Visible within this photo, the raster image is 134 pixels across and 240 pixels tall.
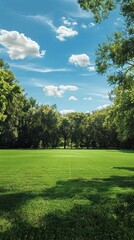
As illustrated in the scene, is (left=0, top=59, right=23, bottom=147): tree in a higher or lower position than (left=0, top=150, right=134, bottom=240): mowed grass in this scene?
higher

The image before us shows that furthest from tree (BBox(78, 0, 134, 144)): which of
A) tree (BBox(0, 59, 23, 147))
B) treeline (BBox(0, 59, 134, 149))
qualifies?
treeline (BBox(0, 59, 134, 149))

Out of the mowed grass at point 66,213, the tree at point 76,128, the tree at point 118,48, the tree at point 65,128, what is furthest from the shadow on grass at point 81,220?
the tree at point 76,128

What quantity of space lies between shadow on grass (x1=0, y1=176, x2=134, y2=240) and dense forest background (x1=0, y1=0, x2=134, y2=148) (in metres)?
6.63

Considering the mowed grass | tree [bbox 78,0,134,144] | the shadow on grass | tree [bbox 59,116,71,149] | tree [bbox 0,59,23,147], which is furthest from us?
tree [bbox 59,116,71,149]

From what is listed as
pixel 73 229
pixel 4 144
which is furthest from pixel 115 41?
pixel 4 144

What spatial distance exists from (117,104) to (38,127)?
68070 mm

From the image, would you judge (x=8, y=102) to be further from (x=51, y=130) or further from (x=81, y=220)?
(x=51, y=130)

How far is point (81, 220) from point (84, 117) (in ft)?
381

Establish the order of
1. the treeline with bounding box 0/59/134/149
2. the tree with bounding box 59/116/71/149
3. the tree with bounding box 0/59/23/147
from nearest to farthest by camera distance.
A: 1. the tree with bounding box 0/59/23/147
2. the treeline with bounding box 0/59/134/149
3. the tree with bounding box 59/116/71/149

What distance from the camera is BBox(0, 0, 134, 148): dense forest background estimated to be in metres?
12.7

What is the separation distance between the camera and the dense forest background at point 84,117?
500 inches

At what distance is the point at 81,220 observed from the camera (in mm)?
6887

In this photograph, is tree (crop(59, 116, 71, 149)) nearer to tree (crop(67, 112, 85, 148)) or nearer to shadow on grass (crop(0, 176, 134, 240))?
tree (crop(67, 112, 85, 148))

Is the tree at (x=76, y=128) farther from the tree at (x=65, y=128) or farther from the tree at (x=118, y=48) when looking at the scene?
the tree at (x=118, y=48)
